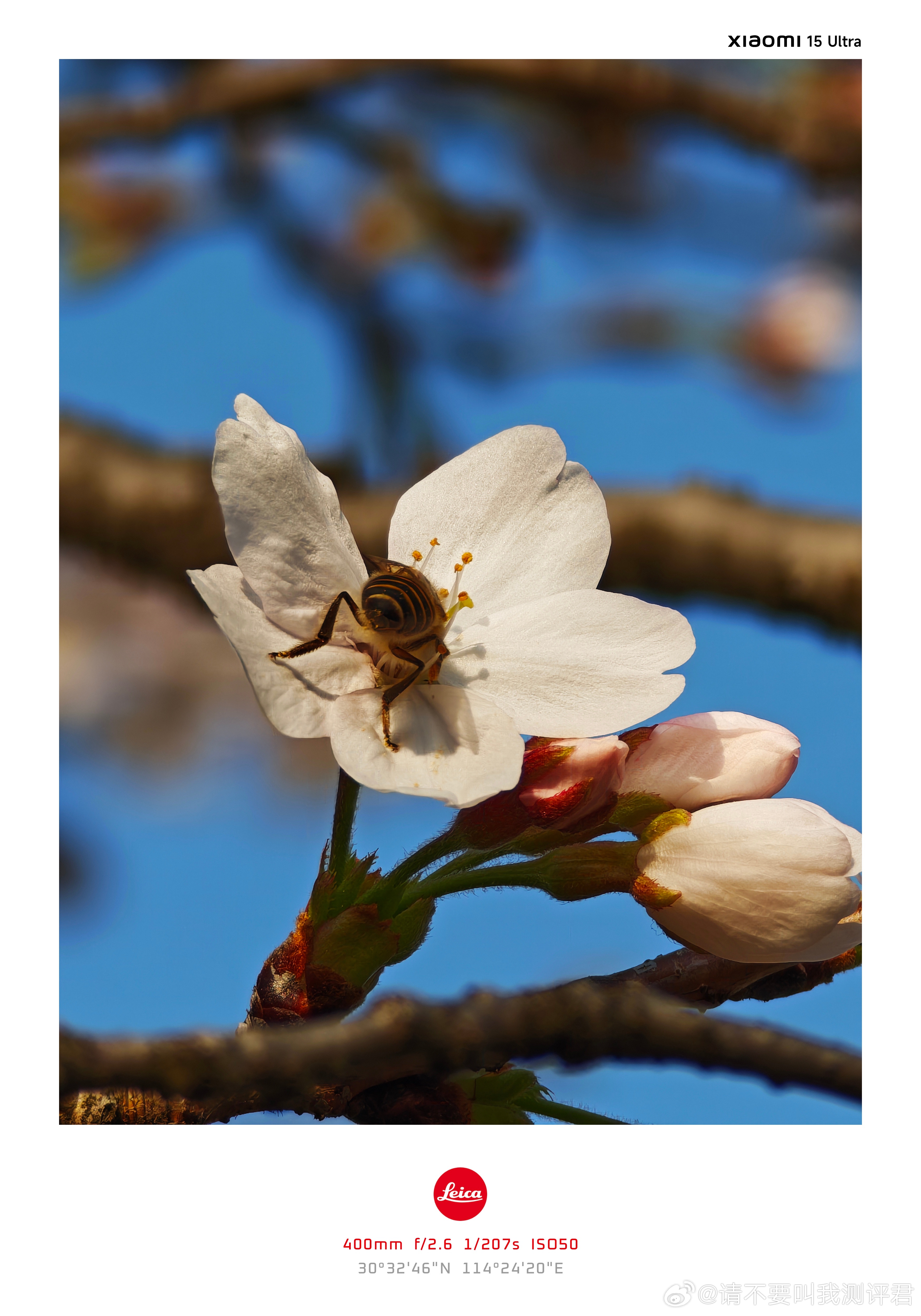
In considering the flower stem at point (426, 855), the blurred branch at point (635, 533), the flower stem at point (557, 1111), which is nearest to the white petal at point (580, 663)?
the flower stem at point (426, 855)

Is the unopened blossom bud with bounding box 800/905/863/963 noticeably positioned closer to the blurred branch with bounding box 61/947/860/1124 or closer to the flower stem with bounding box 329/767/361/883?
the blurred branch with bounding box 61/947/860/1124

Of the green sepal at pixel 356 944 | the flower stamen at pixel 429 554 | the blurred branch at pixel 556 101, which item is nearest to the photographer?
the green sepal at pixel 356 944

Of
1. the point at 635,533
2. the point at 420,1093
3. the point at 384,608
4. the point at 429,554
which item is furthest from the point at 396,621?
the point at 635,533

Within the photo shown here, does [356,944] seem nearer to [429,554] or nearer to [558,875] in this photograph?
[558,875]

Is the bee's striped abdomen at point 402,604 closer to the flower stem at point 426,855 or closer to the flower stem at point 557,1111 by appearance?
the flower stem at point 426,855

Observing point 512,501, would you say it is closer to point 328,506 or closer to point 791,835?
point 328,506

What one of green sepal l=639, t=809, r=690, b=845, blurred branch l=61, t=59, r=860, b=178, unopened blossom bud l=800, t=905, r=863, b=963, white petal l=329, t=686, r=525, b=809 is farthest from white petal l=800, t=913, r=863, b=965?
blurred branch l=61, t=59, r=860, b=178
